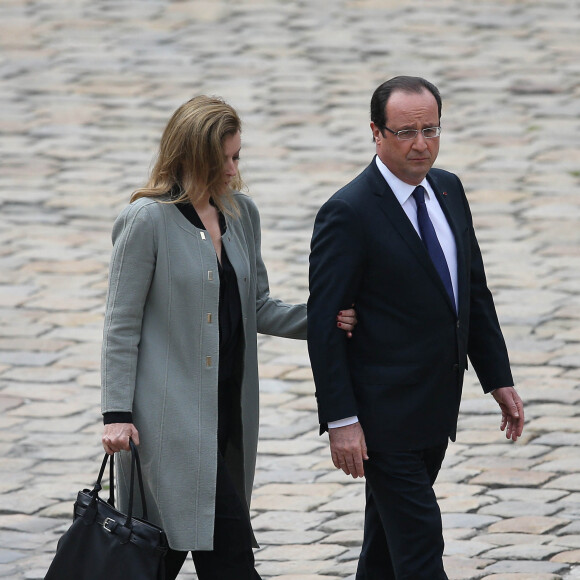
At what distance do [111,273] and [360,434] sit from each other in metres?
0.86

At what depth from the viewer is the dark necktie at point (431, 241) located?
4.25 metres

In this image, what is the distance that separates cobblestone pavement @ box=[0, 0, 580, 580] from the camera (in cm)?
596

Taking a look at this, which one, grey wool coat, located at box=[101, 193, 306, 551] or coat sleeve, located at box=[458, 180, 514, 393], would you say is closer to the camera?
grey wool coat, located at box=[101, 193, 306, 551]

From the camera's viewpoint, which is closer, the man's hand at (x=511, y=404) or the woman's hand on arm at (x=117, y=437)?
the woman's hand on arm at (x=117, y=437)

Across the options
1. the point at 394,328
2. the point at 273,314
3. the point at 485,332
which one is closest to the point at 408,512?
the point at 394,328

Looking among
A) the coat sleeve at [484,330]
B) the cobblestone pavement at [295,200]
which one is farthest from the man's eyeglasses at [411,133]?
the cobblestone pavement at [295,200]

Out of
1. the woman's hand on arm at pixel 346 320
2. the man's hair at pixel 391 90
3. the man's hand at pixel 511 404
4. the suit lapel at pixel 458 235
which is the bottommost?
the man's hand at pixel 511 404

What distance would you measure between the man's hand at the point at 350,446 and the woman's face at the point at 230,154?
808 mm

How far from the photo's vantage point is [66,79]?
47.1ft

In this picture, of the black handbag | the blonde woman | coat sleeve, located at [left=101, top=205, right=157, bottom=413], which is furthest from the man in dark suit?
the black handbag

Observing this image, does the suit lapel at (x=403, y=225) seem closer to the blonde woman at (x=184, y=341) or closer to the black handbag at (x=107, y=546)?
the blonde woman at (x=184, y=341)

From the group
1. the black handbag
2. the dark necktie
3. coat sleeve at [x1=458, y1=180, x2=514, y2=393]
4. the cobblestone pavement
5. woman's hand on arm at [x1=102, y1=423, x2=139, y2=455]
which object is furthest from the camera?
the cobblestone pavement

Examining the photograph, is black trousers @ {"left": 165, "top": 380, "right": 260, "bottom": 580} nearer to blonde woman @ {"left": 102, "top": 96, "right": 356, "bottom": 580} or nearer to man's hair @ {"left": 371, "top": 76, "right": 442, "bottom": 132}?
blonde woman @ {"left": 102, "top": 96, "right": 356, "bottom": 580}

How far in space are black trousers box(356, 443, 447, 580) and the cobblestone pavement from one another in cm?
107
